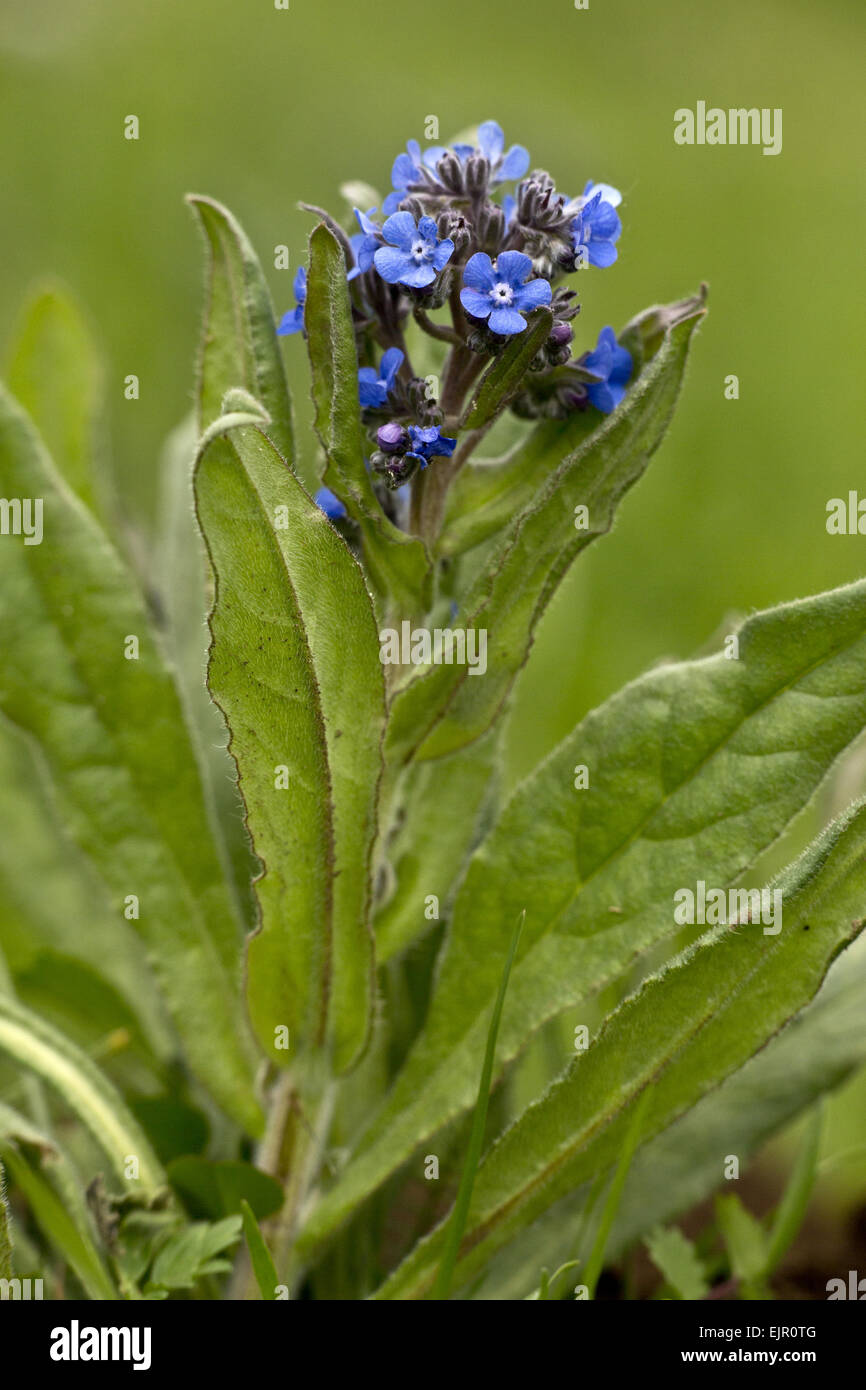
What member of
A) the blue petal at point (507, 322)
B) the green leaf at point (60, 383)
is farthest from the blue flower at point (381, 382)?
the green leaf at point (60, 383)

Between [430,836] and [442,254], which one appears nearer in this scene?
[442,254]

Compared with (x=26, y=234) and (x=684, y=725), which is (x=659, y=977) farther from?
(x=26, y=234)

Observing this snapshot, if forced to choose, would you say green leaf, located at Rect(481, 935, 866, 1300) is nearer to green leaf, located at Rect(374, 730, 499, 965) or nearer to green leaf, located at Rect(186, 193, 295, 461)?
green leaf, located at Rect(374, 730, 499, 965)

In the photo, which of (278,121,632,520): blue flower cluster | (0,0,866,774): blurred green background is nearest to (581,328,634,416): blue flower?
(278,121,632,520): blue flower cluster

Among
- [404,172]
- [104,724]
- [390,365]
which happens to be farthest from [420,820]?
[404,172]

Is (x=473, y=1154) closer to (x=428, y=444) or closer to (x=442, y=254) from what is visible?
(x=428, y=444)

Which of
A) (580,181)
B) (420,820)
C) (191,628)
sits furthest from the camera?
(580,181)

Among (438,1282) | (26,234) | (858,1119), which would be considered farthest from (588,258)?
(26,234)

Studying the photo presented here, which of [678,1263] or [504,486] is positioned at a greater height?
[504,486]

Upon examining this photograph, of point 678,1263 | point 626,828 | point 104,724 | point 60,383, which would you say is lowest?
point 678,1263
